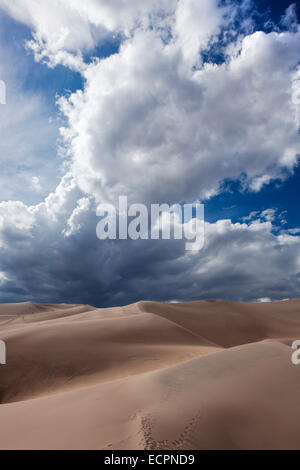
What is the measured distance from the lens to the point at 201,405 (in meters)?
4.08

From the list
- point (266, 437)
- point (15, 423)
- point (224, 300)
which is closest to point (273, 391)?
point (266, 437)

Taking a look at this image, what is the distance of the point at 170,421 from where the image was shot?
140 inches

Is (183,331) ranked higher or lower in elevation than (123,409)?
higher

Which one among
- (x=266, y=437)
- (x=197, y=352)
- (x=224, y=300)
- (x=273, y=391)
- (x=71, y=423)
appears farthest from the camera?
(x=224, y=300)

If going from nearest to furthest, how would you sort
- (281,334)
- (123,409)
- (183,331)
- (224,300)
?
1. (123,409)
2. (183,331)
3. (281,334)
4. (224,300)

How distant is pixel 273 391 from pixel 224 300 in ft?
93.5

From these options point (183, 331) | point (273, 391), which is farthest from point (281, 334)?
point (273, 391)
